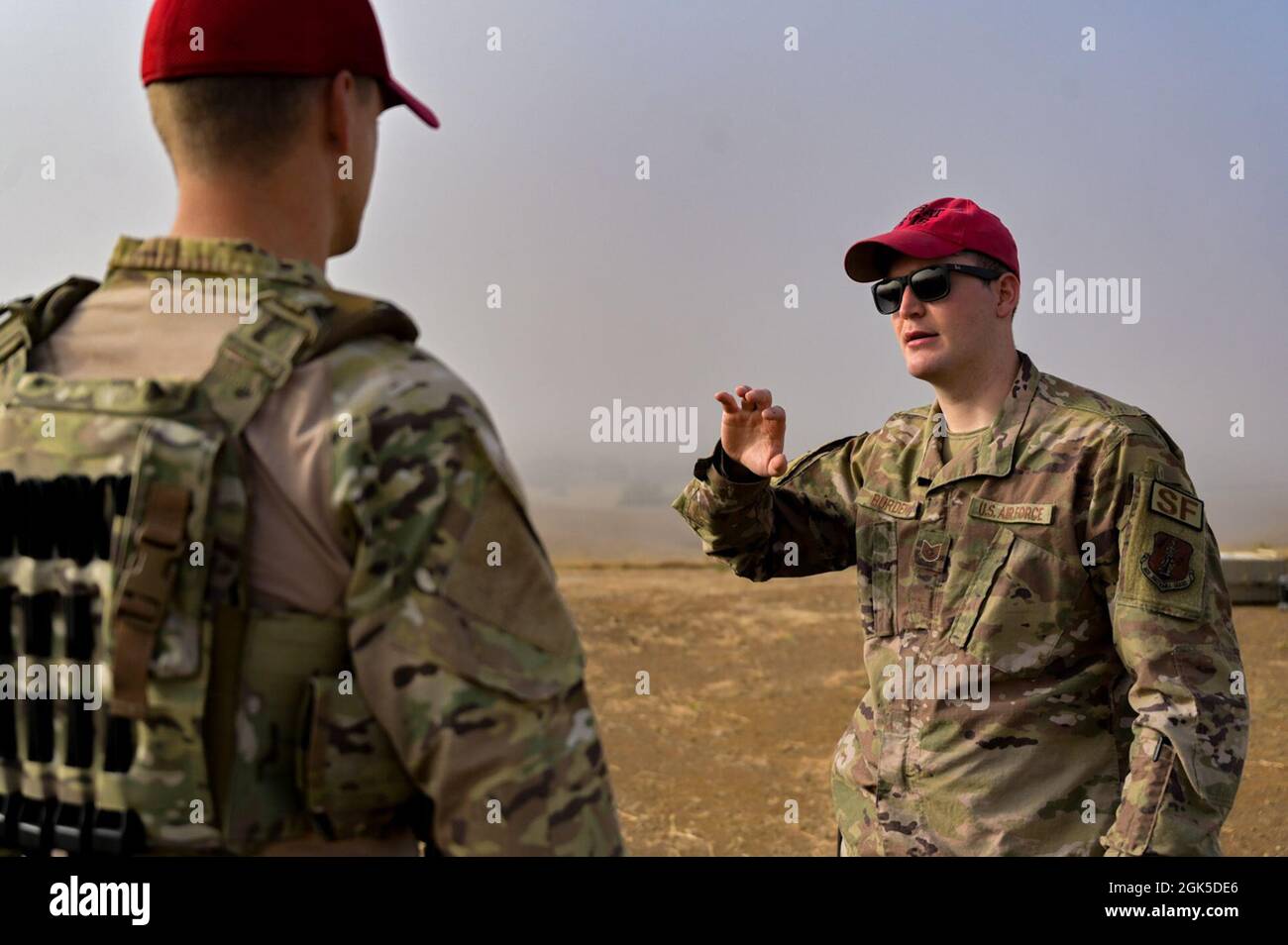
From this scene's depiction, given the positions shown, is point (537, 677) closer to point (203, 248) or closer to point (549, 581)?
point (549, 581)

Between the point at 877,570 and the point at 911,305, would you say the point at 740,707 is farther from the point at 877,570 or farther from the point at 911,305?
the point at 911,305

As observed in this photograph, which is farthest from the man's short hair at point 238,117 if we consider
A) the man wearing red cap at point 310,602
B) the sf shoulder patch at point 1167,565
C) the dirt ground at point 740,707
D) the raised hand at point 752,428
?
the dirt ground at point 740,707

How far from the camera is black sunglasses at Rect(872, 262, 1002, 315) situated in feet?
11.9

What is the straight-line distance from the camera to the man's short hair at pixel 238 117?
1.95 m

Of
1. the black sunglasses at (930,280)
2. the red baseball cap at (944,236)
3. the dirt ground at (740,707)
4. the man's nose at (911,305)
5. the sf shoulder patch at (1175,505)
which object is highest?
the red baseball cap at (944,236)

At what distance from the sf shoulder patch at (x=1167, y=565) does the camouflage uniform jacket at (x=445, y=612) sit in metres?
1.88

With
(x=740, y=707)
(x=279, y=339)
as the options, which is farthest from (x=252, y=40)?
(x=740, y=707)

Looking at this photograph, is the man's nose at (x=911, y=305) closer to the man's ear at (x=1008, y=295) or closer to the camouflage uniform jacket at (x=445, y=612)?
the man's ear at (x=1008, y=295)

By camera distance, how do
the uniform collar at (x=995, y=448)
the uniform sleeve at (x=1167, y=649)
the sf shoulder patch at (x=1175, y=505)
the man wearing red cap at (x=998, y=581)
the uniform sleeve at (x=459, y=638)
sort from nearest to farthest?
the uniform sleeve at (x=459, y=638)
the uniform sleeve at (x=1167, y=649)
the man wearing red cap at (x=998, y=581)
the sf shoulder patch at (x=1175, y=505)
the uniform collar at (x=995, y=448)

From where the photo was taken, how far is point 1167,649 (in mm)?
2949

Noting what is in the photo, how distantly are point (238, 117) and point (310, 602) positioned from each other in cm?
87

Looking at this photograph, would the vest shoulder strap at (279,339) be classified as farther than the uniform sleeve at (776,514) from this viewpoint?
No

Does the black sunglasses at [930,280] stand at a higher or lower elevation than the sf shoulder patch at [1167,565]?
higher

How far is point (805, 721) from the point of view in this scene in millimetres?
10141
